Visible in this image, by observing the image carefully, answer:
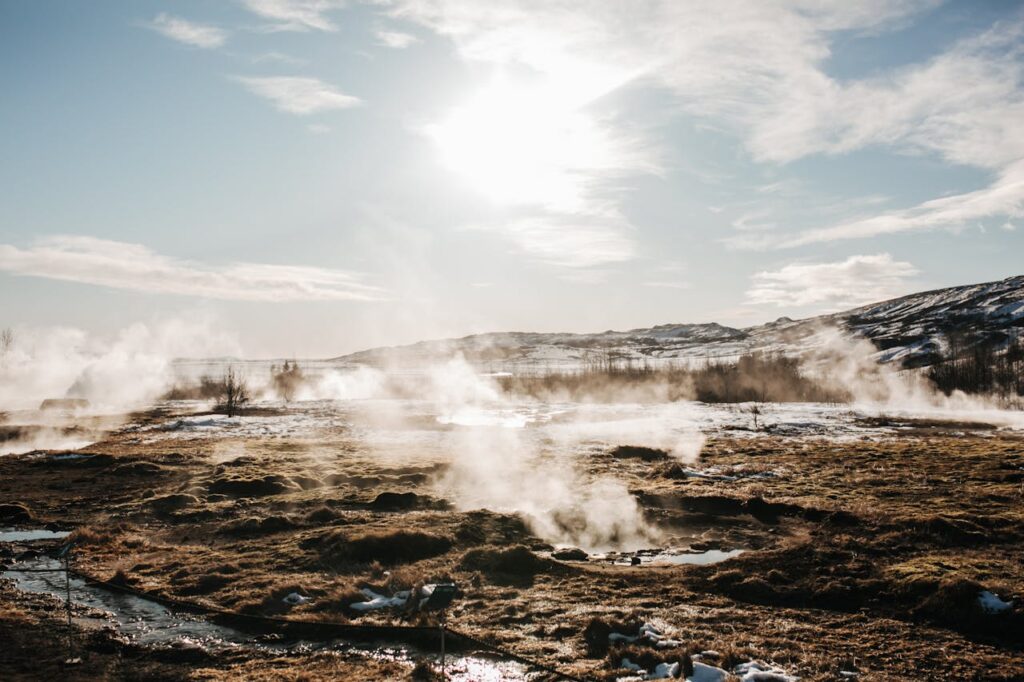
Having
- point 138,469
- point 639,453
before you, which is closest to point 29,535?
point 138,469

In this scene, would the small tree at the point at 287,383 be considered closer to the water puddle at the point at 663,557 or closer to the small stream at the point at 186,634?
the small stream at the point at 186,634

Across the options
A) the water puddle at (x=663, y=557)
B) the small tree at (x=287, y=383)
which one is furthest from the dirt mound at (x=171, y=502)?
the small tree at (x=287, y=383)

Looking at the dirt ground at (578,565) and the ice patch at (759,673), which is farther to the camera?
the dirt ground at (578,565)

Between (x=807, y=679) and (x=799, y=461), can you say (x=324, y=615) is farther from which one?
(x=799, y=461)

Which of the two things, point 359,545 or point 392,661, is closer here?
point 392,661

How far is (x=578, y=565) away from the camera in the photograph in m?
22.0

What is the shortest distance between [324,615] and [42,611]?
8084 mm

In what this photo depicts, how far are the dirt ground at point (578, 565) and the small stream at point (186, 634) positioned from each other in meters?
0.64

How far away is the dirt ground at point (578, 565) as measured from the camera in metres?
14.8

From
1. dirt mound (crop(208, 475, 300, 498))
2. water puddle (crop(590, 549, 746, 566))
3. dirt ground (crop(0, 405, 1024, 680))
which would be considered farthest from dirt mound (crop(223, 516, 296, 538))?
water puddle (crop(590, 549, 746, 566))

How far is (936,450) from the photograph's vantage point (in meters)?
49.4

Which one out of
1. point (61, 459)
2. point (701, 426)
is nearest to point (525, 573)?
point (61, 459)

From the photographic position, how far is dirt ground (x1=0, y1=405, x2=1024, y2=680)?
14781 millimetres

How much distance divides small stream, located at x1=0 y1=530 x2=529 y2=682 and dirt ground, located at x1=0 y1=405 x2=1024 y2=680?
640 mm
